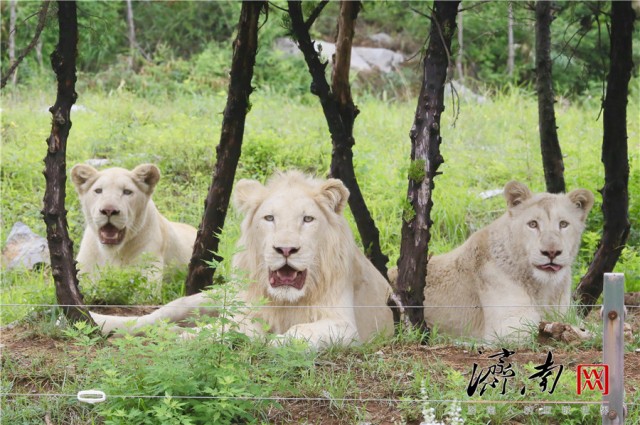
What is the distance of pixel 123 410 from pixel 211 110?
34.4ft

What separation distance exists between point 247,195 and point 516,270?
79.1 inches

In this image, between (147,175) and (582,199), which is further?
(147,175)

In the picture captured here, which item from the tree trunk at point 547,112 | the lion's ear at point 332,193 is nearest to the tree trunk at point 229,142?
the lion's ear at point 332,193

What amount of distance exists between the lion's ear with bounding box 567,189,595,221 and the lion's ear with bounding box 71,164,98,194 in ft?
13.4

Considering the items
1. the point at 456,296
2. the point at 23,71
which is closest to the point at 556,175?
the point at 456,296

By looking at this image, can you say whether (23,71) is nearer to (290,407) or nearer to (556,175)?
(556,175)

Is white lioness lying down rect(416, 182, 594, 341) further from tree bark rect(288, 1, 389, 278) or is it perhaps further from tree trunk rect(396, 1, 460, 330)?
tree trunk rect(396, 1, 460, 330)

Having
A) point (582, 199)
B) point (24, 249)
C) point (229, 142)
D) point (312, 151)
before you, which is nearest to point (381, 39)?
point (312, 151)

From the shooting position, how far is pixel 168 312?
686 cm

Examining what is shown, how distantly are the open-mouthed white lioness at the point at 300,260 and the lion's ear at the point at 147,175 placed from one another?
2453 mm

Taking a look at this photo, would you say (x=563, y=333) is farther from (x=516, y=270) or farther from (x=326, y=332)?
(x=326, y=332)

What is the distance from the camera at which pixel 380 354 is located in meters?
5.80

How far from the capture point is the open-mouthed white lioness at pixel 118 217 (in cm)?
→ 860

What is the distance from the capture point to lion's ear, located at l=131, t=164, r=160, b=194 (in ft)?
28.9
